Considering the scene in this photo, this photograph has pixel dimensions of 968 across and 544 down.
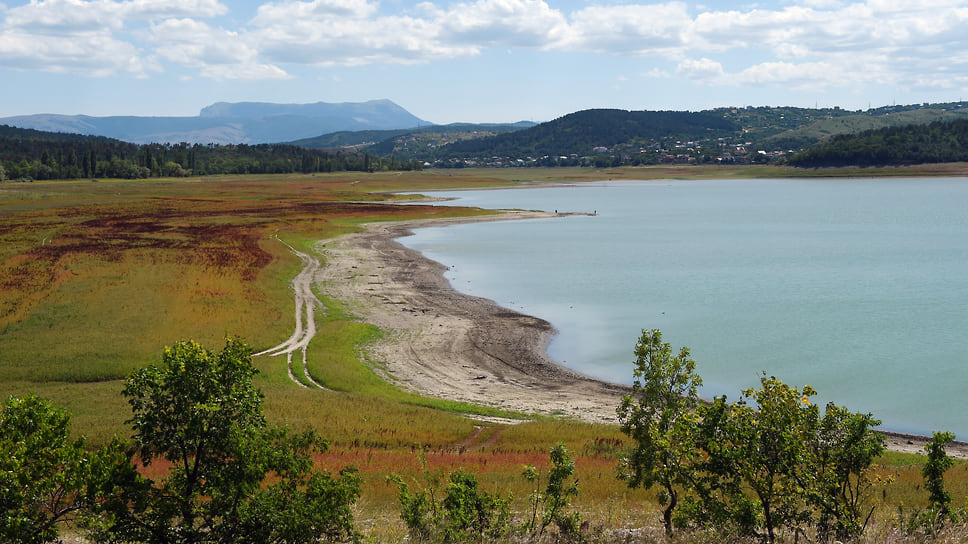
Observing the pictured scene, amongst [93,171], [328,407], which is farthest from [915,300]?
[93,171]

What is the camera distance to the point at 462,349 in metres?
32.1

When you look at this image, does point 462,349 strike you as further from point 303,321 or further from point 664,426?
point 664,426

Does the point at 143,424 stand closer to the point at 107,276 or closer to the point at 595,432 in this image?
the point at 595,432

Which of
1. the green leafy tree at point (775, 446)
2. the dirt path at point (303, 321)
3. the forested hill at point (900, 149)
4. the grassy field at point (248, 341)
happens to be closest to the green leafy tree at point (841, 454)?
the green leafy tree at point (775, 446)

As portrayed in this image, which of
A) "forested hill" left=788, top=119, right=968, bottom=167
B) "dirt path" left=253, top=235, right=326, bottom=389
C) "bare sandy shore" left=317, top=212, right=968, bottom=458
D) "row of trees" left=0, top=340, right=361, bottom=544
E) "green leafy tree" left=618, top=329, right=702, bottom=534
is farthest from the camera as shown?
"forested hill" left=788, top=119, right=968, bottom=167

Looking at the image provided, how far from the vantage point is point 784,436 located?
8703 millimetres

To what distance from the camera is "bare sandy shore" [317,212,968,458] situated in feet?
82.8

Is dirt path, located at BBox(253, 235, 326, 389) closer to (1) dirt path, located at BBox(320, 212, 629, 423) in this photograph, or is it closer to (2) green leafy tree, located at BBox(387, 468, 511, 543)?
(1) dirt path, located at BBox(320, 212, 629, 423)

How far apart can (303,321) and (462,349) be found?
31.8 ft

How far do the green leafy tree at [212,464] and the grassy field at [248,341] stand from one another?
2675 mm

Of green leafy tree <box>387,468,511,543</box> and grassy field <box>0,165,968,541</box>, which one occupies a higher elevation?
green leafy tree <box>387,468,511,543</box>

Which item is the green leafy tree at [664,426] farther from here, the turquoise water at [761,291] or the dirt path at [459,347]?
the turquoise water at [761,291]

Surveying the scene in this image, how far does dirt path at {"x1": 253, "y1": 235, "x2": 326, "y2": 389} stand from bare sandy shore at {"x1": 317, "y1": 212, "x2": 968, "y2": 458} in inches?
43.5

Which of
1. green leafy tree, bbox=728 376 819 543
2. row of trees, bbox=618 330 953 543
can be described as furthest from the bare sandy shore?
green leafy tree, bbox=728 376 819 543
